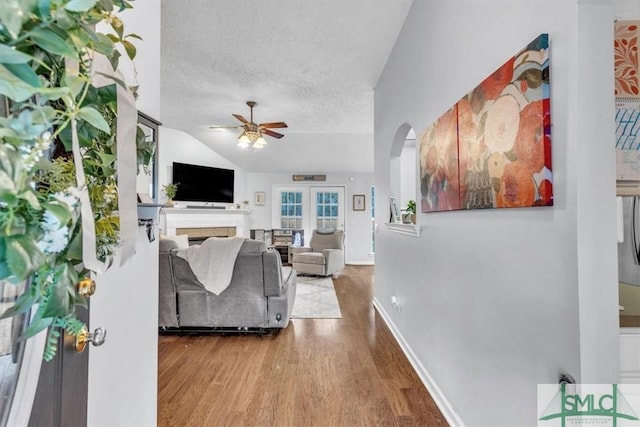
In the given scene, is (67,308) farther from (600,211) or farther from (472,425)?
(472,425)

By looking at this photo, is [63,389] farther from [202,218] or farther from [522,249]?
[202,218]

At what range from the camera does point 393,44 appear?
284 cm

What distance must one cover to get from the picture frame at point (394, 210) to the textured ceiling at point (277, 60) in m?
1.48

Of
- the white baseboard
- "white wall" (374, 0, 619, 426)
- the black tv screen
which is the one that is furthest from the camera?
the black tv screen

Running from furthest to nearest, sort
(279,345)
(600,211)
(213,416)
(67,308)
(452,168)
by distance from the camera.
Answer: (279,345) → (213,416) → (452,168) → (600,211) → (67,308)

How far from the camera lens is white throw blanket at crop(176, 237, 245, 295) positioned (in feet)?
9.11

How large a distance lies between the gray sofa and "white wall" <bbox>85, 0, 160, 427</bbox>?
1453 millimetres

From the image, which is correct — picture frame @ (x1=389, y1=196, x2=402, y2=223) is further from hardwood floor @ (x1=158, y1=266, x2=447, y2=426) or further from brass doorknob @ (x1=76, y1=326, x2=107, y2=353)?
brass doorknob @ (x1=76, y1=326, x2=107, y2=353)

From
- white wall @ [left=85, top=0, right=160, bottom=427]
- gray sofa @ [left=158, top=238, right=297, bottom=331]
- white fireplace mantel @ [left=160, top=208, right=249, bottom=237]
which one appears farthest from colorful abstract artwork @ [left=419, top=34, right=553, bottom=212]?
white fireplace mantel @ [left=160, top=208, right=249, bottom=237]

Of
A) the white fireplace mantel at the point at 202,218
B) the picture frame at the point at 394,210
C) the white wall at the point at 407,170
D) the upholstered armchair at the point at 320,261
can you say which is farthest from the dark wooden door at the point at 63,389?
the white wall at the point at 407,170

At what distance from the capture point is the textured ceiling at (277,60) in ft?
7.84

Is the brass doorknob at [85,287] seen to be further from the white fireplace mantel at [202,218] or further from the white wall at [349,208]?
the white wall at [349,208]

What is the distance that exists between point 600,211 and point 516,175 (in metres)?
0.29

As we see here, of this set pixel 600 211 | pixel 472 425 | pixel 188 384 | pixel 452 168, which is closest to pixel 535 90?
pixel 600 211
